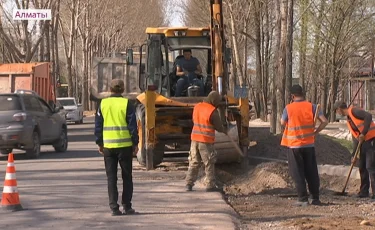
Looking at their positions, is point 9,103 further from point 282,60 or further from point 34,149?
point 282,60

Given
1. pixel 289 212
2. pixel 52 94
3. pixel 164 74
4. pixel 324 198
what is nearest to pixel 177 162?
pixel 164 74

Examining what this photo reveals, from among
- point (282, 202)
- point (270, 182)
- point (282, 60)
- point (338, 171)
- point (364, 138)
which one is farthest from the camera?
point (282, 60)

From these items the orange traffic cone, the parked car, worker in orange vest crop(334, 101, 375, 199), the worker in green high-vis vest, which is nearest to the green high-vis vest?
the worker in green high-vis vest

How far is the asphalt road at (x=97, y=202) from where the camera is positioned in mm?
10805

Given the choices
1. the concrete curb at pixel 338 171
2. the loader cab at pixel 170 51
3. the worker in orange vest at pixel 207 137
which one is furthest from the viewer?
the loader cab at pixel 170 51

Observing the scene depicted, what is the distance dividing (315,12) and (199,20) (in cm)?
1485

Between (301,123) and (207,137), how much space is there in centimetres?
186

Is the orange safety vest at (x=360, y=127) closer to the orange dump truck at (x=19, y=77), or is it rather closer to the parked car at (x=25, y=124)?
Result: the parked car at (x=25, y=124)

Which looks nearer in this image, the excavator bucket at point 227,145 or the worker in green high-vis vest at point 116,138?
the worker in green high-vis vest at point 116,138

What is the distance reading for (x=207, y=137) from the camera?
13.9 m

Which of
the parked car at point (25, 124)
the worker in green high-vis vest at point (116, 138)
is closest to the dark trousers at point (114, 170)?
the worker in green high-vis vest at point (116, 138)

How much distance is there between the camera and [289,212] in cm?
1216

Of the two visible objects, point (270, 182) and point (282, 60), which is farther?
point (282, 60)

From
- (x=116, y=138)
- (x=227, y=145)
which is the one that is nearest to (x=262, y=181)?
(x=227, y=145)
